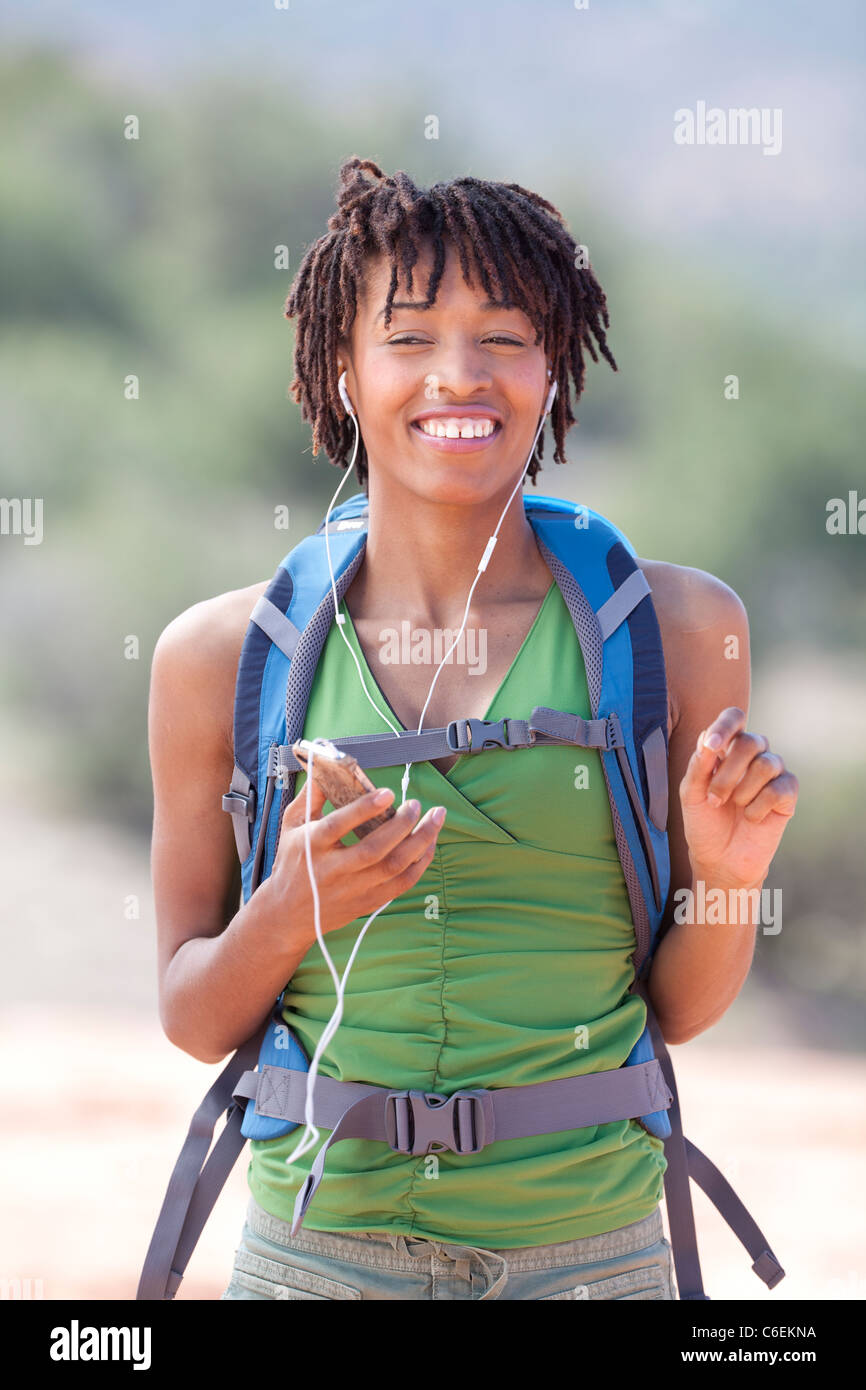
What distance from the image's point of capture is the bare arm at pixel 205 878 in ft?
6.07

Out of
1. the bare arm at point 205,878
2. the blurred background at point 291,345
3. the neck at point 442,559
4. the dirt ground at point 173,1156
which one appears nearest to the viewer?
the bare arm at point 205,878

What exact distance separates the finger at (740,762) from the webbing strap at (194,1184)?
27.4 inches

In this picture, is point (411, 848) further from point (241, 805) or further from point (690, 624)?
point (690, 624)

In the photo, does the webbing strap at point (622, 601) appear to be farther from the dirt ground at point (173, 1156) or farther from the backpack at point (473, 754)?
the dirt ground at point (173, 1156)

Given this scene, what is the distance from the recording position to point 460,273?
2025mm

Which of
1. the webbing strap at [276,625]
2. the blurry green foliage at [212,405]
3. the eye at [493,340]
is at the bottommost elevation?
the webbing strap at [276,625]

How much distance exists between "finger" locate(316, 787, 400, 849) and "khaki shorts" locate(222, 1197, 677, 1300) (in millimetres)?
513

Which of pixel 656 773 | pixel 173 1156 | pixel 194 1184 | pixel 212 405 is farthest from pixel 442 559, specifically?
pixel 212 405

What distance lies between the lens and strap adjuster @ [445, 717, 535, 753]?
6.17ft

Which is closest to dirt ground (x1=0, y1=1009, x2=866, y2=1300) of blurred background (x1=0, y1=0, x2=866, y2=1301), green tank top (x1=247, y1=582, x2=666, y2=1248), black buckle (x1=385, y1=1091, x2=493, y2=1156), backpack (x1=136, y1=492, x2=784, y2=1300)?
blurred background (x1=0, y1=0, x2=866, y2=1301)

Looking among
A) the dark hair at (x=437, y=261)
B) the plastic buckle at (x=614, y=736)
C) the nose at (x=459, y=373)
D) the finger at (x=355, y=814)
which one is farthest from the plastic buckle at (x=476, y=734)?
the dark hair at (x=437, y=261)

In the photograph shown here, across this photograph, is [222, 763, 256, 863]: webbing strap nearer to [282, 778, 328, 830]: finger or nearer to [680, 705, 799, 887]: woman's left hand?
[282, 778, 328, 830]: finger

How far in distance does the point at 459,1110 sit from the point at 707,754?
0.51 metres

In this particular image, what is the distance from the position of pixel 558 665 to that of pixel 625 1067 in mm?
525
